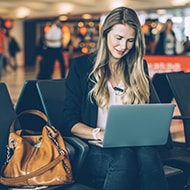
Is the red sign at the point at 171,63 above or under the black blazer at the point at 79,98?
under

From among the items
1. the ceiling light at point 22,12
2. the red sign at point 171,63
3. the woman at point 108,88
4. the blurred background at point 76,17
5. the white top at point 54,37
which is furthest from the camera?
the ceiling light at point 22,12

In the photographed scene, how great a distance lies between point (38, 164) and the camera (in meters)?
2.42

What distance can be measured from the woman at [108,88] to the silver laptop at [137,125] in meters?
0.07

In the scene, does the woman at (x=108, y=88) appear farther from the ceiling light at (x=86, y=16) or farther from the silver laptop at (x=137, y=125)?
the ceiling light at (x=86, y=16)

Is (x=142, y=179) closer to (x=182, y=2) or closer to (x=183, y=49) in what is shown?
(x=183, y=49)

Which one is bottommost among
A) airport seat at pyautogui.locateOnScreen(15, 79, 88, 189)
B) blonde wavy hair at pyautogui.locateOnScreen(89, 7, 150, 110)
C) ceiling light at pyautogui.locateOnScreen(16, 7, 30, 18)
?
airport seat at pyautogui.locateOnScreen(15, 79, 88, 189)

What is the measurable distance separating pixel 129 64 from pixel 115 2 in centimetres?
1730

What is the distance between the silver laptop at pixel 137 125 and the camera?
2.33 meters

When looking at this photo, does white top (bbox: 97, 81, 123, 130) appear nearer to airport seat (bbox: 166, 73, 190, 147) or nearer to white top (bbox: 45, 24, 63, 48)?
airport seat (bbox: 166, 73, 190, 147)

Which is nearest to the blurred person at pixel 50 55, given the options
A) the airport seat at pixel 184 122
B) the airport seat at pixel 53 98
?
the airport seat at pixel 184 122

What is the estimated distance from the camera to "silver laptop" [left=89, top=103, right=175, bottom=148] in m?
2.33

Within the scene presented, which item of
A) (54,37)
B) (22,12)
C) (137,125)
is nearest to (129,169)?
(137,125)

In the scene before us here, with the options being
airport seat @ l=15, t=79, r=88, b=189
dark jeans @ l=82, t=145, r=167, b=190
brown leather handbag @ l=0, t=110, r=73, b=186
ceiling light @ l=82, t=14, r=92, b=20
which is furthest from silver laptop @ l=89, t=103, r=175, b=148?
ceiling light @ l=82, t=14, r=92, b=20

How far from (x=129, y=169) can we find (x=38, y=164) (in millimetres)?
441
